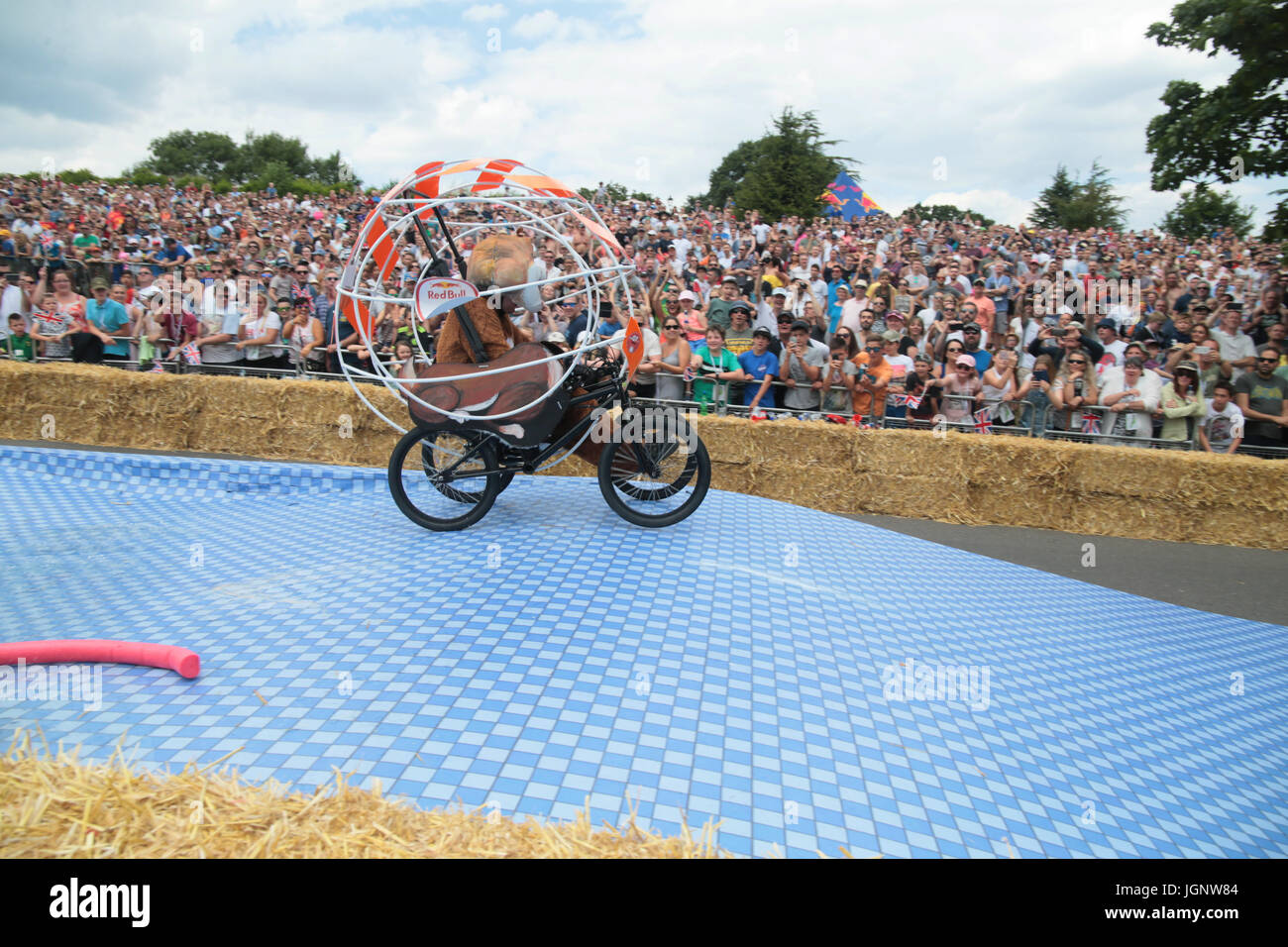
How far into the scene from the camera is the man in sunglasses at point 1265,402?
9.13 metres

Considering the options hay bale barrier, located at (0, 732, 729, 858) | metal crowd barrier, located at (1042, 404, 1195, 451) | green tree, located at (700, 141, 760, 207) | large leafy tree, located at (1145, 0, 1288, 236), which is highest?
green tree, located at (700, 141, 760, 207)

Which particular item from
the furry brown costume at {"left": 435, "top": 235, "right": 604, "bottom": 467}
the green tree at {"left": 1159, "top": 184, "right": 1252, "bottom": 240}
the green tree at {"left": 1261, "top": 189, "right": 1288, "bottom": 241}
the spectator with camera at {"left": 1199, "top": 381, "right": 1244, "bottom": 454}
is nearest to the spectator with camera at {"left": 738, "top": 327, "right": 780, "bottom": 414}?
the furry brown costume at {"left": 435, "top": 235, "right": 604, "bottom": 467}

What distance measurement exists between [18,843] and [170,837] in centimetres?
27

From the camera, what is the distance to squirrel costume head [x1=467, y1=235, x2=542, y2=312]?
5.09m

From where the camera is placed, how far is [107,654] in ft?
10.6

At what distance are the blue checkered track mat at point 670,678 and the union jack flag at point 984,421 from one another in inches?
142

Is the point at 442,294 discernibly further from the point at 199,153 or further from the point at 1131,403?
the point at 199,153

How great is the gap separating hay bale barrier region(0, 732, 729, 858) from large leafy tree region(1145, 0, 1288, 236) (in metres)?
16.9

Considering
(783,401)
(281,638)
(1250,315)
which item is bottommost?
(281,638)

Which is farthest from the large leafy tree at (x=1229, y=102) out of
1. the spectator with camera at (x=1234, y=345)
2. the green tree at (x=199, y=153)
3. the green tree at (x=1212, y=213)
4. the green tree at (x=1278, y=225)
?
the green tree at (x=199, y=153)

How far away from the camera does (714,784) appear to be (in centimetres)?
273

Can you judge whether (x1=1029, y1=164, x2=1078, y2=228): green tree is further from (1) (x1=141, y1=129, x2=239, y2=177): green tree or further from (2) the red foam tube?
(1) (x1=141, y1=129, x2=239, y2=177): green tree
